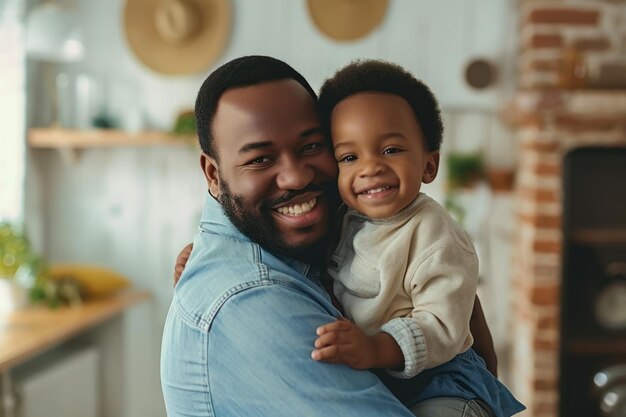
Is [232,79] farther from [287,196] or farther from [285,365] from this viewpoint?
[285,365]

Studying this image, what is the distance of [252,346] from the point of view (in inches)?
34.1

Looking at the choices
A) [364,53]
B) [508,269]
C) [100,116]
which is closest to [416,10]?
[364,53]

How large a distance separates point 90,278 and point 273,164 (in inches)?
104

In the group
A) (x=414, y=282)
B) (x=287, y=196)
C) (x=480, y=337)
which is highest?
(x=287, y=196)

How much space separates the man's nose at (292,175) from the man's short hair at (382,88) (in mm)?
103

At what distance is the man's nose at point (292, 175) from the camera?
0.95 metres

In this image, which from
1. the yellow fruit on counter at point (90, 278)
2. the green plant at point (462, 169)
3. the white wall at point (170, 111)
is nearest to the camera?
the yellow fruit on counter at point (90, 278)

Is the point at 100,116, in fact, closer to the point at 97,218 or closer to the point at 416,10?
the point at 97,218

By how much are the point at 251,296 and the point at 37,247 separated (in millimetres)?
3171

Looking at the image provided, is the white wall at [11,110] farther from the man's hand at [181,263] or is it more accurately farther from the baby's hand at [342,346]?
the baby's hand at [342,346]

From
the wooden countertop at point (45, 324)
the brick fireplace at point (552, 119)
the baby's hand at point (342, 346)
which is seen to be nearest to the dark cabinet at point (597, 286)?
the brick fireplace at point (552, 119)

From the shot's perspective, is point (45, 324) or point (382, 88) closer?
point (382, 88)

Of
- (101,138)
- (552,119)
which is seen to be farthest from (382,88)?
(101,138)

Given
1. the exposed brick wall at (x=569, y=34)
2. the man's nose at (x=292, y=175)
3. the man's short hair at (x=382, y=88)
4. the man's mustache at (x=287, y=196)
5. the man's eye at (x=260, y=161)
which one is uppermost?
the exposed brick wall at (x=569, y=34)
